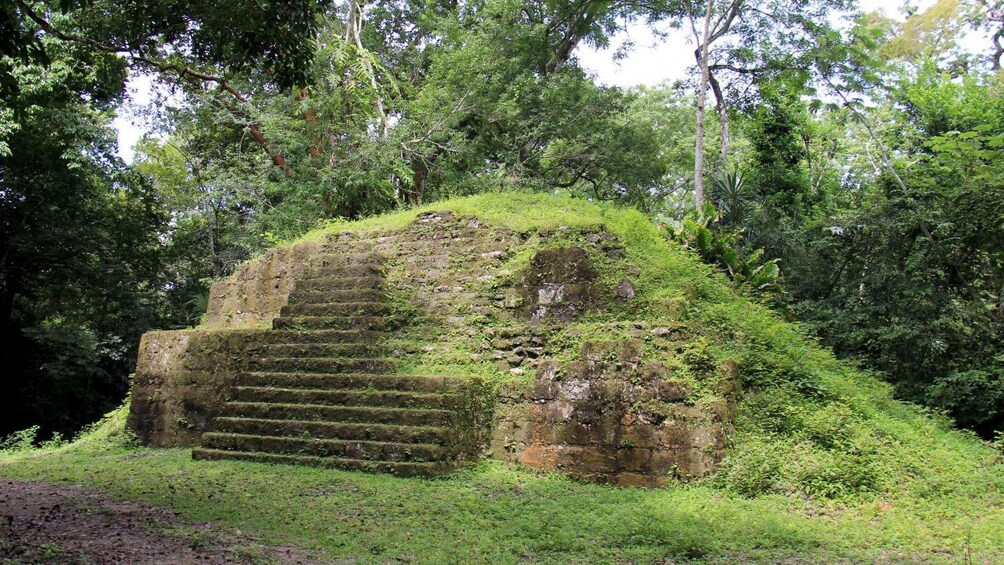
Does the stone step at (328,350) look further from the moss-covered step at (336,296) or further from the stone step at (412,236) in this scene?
the stone step at (412,236)

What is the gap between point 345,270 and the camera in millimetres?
9398

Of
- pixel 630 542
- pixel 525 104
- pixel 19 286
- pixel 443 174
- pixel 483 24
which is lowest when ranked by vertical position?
pixel 630 542

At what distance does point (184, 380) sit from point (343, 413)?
304cm

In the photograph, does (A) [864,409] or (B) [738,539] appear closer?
(B) [738,539]

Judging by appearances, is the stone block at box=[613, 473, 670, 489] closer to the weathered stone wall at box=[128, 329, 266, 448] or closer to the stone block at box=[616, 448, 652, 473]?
the stone block at box=[616, 448, 652, 473]

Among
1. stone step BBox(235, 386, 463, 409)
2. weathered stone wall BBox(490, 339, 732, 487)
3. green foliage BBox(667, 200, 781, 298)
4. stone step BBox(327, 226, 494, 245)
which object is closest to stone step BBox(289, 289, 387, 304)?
stone step BBox(327, 226, 494, 245)

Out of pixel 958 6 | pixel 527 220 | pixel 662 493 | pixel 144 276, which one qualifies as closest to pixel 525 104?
pixel 527 220

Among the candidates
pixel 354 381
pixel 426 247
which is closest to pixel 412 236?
pixel 426 247

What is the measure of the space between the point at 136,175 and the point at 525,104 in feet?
29.1

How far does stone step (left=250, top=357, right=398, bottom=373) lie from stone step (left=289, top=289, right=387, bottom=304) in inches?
46.9

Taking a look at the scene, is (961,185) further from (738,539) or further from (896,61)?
(896,61)

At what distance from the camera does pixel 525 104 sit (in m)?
15.8

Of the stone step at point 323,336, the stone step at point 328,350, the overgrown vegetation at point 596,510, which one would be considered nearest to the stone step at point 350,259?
the stone step at point 323,336

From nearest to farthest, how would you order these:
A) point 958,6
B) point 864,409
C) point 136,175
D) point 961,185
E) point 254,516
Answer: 1. point 254,516
2. point 864,409
3. point 961,185
4. point 136,175
5. point 958,6
